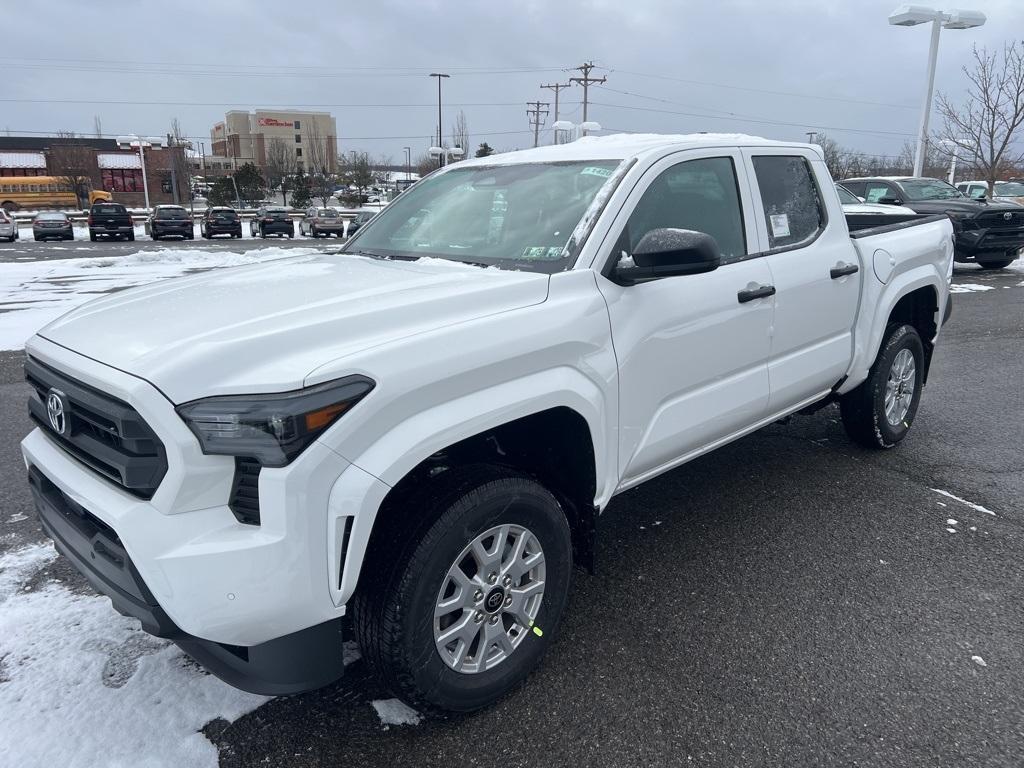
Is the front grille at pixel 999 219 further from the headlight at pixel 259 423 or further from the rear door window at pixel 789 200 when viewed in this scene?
the headlight at pixel 259 423

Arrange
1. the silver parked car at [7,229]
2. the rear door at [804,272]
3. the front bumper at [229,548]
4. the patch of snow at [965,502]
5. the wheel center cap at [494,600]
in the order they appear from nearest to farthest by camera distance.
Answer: the front bumper at [229,548] < the wheel center cap at [494,600] < the rear door at [804,272] < the patch of snow at [965,502] < the silver parked car at [7,229]

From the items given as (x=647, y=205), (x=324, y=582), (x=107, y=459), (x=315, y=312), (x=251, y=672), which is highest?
(x=647, y=205)

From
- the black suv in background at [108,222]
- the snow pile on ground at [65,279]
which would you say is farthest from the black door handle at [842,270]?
the black suv in background at [108,222]

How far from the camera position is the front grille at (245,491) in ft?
6.45

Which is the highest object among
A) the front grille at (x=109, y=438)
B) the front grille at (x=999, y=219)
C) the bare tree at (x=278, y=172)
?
the bare tree at (x=278, y=172)

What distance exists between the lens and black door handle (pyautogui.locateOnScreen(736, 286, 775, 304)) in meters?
3.29

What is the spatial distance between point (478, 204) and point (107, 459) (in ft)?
6.41

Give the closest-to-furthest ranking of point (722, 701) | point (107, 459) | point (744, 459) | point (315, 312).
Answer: point (107, 459), point (315, 312), point (722, 701), point (744, 459)

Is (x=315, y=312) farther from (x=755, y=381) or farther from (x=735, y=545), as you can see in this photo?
(x=735, y=545)

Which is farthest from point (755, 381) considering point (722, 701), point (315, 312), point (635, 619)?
point (315, 312)

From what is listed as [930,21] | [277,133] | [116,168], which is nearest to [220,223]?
[930,21]

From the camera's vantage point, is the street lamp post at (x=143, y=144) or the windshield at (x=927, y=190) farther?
the street lamp post at (x=143, y=144)

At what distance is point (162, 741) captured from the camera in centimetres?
238

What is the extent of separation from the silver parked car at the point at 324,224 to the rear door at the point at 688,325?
3069 centimetres
